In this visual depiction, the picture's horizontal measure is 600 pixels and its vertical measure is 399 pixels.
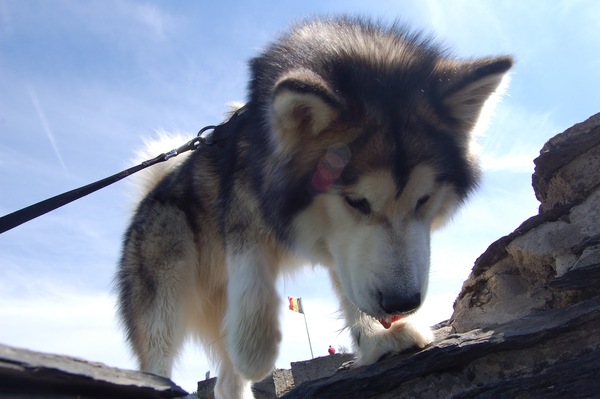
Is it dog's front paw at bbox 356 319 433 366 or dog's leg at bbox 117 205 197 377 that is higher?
dog's leg at bbox 117 205 197 377

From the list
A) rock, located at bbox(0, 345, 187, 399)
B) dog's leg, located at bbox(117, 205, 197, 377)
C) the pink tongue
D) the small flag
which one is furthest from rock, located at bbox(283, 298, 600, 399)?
the small flag

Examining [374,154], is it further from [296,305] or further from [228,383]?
[296,305]

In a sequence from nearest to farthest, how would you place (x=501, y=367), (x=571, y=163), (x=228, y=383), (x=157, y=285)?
(x=501, y=367) < (x=571, y=163) < (x=157, y=285) < (x=228, y=383)

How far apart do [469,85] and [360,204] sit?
0.95m

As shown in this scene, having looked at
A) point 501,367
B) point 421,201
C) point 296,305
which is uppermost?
point 296,305

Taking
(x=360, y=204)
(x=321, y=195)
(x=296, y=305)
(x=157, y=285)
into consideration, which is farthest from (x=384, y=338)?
(x=296, y=305)

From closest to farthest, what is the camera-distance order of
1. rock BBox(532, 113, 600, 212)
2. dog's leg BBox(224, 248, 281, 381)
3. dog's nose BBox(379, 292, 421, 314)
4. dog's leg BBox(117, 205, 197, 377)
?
1. dog's nose BBox(379, 292, 421, 314)
2. rock BBox(532, 113, 600, 212)
3. dog's leg BBox(224, 248, 281, 381)
4. dog's leg BBox(117, 205, 197, 377)

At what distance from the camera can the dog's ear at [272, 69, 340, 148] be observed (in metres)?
2.70

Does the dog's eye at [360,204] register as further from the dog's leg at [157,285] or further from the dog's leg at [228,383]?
the dog's leg at [228,383]

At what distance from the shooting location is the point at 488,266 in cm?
351

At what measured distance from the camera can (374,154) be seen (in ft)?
9.21

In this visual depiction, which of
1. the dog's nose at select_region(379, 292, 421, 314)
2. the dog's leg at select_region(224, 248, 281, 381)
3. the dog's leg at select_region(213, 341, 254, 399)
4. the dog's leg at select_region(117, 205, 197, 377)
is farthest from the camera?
the dog's leg at select_region(213, 341, 254, 399)

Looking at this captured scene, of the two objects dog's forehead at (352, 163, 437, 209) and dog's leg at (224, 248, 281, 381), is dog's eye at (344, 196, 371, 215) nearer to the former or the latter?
dog's forehead at (352, 163, 437, 209)

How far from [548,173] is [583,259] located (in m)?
0.95
